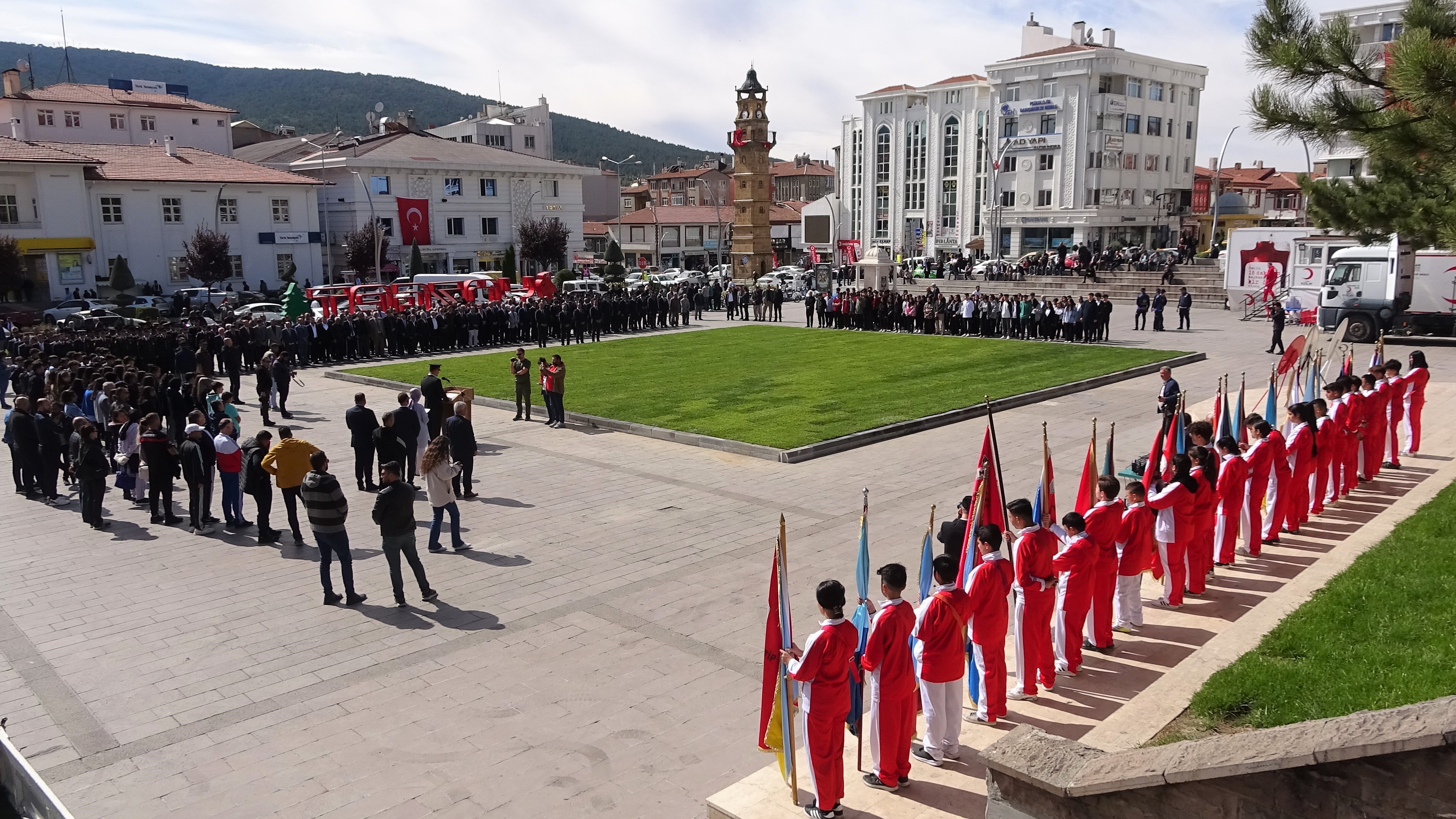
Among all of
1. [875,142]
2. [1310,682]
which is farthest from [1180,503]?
[875,142]

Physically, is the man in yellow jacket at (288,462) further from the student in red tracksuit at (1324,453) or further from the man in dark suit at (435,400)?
the student in red tracksuit at (1324,453)

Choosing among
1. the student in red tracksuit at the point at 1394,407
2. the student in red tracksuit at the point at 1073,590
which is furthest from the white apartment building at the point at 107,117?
the student in red tracksuit at the point at 1073,590

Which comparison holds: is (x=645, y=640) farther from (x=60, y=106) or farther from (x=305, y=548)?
(x=60, y=106)

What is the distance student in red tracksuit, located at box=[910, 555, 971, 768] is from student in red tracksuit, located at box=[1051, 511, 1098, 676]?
139 cm

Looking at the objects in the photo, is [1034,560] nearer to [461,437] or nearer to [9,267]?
[461,437]

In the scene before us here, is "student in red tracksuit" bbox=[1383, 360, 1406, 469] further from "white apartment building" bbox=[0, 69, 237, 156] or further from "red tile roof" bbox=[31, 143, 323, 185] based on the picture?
"white apartment building" bbox=[0, 69, 237, 156]

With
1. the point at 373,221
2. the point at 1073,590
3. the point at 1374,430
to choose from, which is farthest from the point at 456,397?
the point at 373,221

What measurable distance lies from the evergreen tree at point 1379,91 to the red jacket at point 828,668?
6.07m

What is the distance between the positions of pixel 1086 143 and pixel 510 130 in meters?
58.2

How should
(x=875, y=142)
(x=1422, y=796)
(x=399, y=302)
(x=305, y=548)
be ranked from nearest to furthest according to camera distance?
1. (x=1422, y=796)
2. (x=305, y=548)
3. (x=399, y=302)
4. (x=875, y=142)

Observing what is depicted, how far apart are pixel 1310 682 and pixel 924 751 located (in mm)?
2577

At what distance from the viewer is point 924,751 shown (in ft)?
21.2

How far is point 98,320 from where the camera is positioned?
108 feet

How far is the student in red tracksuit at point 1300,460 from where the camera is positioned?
10.7 meters
